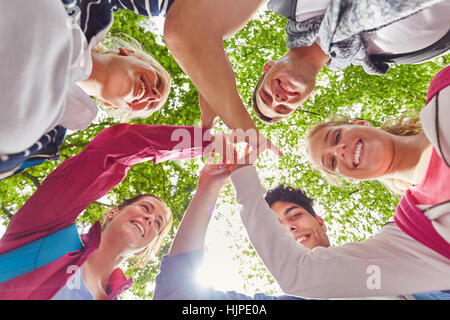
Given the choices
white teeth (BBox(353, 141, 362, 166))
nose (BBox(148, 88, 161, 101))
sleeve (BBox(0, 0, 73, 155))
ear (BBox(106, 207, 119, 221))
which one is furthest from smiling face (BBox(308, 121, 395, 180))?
ear (BBox(106, 207, 119, 221))

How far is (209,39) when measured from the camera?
981 millimetres

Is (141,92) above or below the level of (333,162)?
above

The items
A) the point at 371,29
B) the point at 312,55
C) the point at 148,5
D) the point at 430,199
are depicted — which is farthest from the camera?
the point at 312,55

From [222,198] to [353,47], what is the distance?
3503 mm

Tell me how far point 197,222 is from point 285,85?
140cm

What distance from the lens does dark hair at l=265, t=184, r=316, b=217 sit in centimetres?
260

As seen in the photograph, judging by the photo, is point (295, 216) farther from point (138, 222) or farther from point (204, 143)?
point (138, 222)

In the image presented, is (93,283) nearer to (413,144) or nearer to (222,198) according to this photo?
(413,144)

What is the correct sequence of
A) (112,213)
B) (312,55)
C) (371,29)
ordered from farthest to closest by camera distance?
(112,213) < (312,55) < (371,29)

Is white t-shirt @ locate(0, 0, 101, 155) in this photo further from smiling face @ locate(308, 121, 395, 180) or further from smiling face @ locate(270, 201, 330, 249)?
smiling face @ locate(270, 201, 330, 249)

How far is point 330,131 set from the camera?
1955 millimetres

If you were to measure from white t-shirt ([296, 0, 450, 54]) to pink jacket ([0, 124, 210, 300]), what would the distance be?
102 centimetres

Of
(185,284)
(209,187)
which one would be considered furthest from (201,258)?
(209,187)

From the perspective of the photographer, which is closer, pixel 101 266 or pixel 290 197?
pixel 101 266
